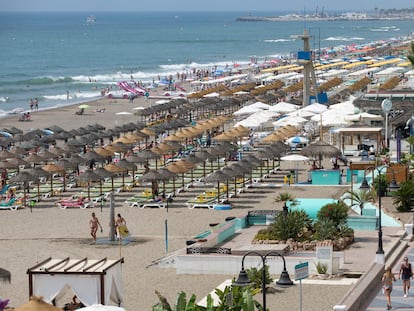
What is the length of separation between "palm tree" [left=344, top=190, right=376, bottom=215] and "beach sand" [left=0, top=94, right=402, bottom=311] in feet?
8.02

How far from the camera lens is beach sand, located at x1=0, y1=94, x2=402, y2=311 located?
20.0 m

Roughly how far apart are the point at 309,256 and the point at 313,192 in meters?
9.55

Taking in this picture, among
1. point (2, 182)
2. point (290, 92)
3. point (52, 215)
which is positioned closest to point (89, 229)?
point (52, 215)

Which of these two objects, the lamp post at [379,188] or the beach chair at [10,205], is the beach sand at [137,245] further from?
the lamp post at [379,188]

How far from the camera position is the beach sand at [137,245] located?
2003 cm

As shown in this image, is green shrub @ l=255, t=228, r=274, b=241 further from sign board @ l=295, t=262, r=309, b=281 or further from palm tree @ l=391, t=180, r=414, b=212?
sign board @ l=295, t=262, r=309, b=281

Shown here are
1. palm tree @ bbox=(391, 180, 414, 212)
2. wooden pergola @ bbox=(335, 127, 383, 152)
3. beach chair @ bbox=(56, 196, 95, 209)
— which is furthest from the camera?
wooden pergola @ bbox=(335, 127, 383, 152)

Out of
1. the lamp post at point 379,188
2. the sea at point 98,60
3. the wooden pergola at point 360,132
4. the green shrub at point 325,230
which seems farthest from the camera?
the sea at point 98,60

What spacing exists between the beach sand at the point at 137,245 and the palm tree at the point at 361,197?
2.45m

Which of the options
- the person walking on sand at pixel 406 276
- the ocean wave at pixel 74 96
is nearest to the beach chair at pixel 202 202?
the person walking on sand at pixel 406 276

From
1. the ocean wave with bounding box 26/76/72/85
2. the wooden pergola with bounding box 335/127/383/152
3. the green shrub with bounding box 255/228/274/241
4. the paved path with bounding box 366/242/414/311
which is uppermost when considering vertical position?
the ocean wave with bounding box 26/76/72/85

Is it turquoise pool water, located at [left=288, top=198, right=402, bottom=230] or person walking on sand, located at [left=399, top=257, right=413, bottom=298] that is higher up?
turquoise pool water, located at [left=288, top=198, right=402, bottom=230]

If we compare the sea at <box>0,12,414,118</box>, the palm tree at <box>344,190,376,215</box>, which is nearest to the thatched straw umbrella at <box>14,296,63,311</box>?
the palm tree at <box>344,190,376,215</box>

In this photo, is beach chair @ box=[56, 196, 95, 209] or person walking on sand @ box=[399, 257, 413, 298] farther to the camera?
beach chair @ box=[56, 196, 95, 209]
